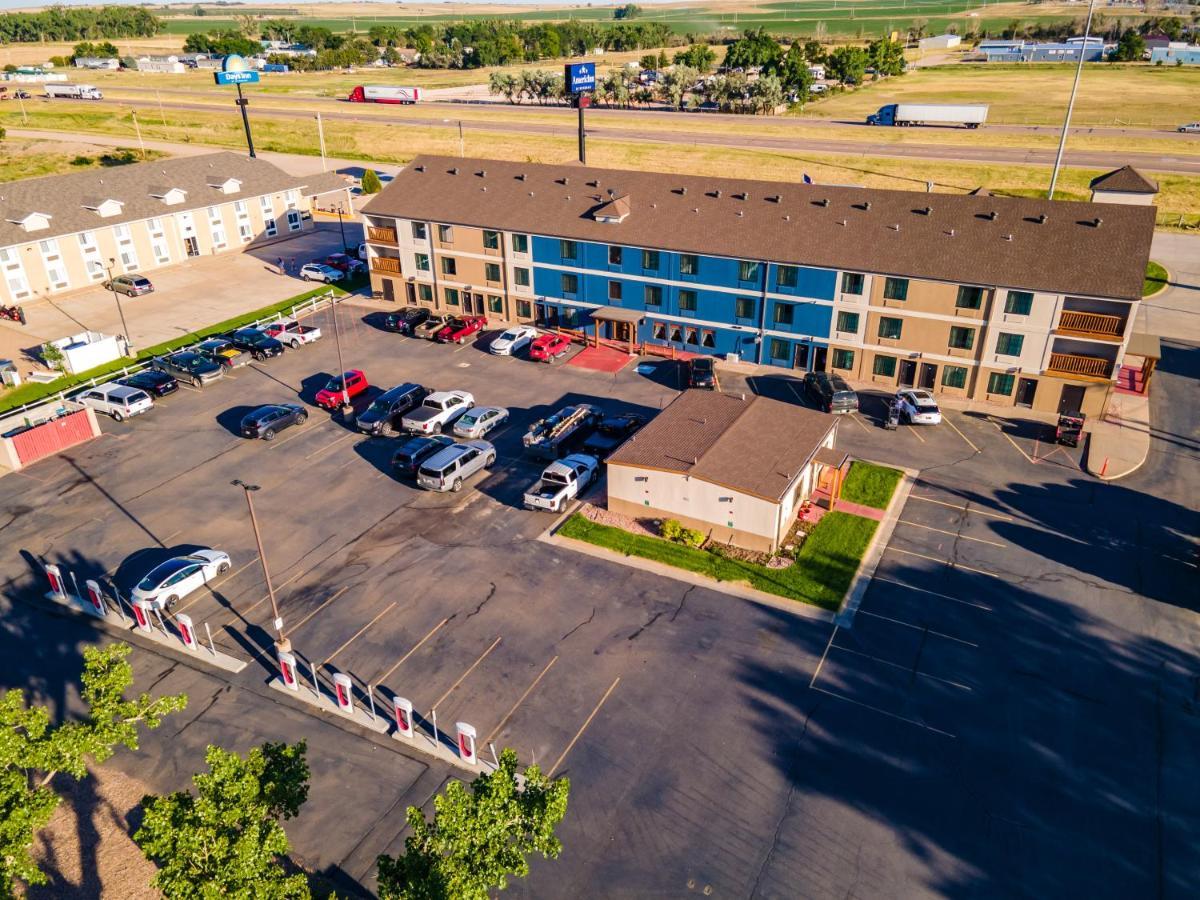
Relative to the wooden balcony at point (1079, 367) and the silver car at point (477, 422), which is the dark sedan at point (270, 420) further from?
the wooden balcony at point (1079, 367)

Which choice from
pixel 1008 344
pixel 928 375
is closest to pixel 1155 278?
pixel 1008 344

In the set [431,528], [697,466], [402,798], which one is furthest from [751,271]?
[402,798]

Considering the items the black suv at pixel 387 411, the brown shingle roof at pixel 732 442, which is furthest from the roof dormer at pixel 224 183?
the brown shingle roof at pixel 732 442

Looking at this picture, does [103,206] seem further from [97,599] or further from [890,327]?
[890,327]

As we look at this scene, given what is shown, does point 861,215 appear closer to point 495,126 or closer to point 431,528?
point 431,528

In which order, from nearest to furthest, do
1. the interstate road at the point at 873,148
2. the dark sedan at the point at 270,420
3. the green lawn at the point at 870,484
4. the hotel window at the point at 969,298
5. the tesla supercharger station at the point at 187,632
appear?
the tesla supercharger station at the point at 187,632
the green lawn at the point at 870,484
the dark sedan at the point at 270,420
the hotel window at the point at 969,298
the interstate road at the point at 873,148

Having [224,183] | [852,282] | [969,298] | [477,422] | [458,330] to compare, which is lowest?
[477,422]
